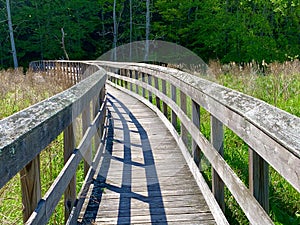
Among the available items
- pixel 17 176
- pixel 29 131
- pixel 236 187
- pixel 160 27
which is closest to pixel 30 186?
pixel 29 131

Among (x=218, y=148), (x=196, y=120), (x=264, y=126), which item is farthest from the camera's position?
(x=196, y=120)

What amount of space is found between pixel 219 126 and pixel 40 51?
34.8 m

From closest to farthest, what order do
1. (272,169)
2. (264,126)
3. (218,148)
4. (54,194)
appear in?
(264,126) → (54,194) → (218,148) → (272,169)

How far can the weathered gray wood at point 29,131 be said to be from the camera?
4.90 feet

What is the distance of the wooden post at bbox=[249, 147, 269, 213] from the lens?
2.03 m

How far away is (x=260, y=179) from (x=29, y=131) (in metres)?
1.16

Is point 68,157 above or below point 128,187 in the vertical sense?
above

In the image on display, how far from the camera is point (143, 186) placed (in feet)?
13.3

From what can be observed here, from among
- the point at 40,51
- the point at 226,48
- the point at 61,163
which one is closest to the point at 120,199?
the point at 61,163

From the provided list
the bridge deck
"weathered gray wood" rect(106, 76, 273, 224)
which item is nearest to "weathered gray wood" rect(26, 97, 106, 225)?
the bridge deck

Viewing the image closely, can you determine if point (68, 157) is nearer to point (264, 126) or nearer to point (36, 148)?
point (36, 148)

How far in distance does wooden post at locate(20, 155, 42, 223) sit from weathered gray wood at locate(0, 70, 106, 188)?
0.08 meters

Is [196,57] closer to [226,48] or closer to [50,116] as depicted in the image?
[226,48]

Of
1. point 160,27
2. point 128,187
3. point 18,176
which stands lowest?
point 128,187
